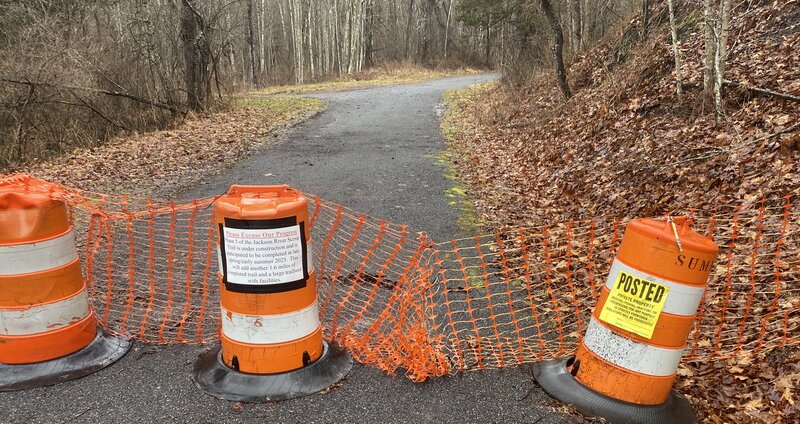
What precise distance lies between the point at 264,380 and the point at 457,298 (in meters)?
2.23

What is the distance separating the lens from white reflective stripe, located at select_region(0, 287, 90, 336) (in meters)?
3.63

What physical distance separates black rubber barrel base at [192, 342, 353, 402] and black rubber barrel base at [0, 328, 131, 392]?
73cm

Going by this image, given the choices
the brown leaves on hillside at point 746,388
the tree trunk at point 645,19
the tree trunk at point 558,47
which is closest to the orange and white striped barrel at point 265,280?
the brown leaves on hillside at point 746,388

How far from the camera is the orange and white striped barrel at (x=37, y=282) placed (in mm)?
3504

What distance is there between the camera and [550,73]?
54.4 feet

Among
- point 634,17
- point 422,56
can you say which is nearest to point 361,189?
point 634,17

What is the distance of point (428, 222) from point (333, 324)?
3.43 m

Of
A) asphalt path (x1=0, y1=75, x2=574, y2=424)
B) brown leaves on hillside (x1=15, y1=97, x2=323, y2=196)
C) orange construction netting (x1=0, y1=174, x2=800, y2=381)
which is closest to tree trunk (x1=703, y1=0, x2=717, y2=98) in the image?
orange construction netting (x1=0, y1=174, x2=800, y2=381)

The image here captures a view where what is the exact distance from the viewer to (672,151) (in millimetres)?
7520

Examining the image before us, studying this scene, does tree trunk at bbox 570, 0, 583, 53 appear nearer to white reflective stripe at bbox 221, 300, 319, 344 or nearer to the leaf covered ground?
the leaf covered ground

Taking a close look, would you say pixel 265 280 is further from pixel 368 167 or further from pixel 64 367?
pixel 368 167

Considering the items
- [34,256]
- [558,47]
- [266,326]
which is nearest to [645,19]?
[558,47]

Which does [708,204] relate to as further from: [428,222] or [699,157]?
[428,222]

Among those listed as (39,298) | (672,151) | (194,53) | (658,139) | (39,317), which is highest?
(194,53)
